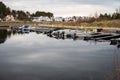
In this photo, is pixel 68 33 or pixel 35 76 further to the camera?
pixel 68 33

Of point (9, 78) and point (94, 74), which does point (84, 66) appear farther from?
point (9, 78)

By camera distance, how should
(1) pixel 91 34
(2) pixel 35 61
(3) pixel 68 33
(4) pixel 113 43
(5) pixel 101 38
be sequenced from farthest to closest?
(3) pixel 68 33
(1) pixel 91 34
(5) pixel 101 38
(4) pixel 113 43
(2) pixel 35 61

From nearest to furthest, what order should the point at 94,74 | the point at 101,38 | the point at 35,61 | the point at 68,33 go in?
the point at 94,74 < the point at 35,61 < the point at 101,38 < the point at 68,33

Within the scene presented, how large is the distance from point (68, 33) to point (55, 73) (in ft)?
168

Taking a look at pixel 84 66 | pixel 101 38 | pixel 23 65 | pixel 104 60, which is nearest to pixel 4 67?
pixel 23 65

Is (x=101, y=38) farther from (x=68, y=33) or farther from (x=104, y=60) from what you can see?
(x=104, y=60)

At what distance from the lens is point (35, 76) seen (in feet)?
89.0

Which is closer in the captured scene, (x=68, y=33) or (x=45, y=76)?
(x=45, y=76)

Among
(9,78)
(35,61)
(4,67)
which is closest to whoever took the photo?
(9,78)

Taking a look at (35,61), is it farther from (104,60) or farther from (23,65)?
(104,60)

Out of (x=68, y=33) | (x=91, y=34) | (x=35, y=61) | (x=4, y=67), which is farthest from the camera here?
(x=68, y=33)

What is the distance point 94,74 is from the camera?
92.5 feet

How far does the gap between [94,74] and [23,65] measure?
8.93m

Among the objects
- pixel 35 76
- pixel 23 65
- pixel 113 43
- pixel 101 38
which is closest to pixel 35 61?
pixel 23 65
